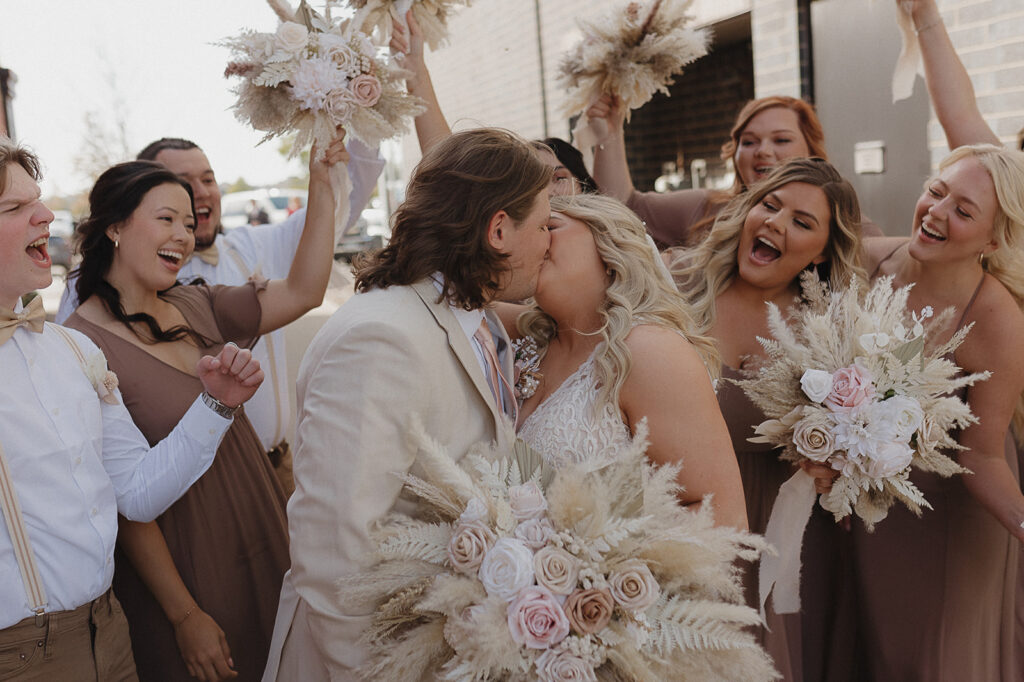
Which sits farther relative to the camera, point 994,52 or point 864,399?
point 994,52

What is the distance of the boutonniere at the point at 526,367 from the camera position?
2.38 m

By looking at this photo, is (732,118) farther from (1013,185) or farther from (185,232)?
(185,232)

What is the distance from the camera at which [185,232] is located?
2.77m

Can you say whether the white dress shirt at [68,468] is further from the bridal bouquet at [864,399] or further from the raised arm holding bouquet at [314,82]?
the bridal bouquet at [864,399]

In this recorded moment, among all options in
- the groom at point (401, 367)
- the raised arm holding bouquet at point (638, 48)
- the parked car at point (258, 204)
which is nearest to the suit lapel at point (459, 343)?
the groom at point (401, 367)

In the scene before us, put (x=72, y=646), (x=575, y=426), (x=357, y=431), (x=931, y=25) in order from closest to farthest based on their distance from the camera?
(x=357, y=431) < (x=72, y=646) < (x=575, y=426) < (x=931, y=25)

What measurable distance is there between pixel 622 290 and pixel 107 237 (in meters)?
1.72

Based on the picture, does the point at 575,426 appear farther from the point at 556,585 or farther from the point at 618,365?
the point at 556,585

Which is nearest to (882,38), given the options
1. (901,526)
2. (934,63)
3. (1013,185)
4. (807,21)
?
(807,21)

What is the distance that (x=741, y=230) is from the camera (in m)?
3.15

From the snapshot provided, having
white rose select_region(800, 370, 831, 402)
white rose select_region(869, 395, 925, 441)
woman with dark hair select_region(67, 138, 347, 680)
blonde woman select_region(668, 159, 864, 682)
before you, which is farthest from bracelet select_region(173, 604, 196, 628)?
white rose select_region(869, 395, 925, 441)

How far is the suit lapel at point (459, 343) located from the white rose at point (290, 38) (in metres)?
1.21

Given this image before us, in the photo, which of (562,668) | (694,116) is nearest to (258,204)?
(694,116)

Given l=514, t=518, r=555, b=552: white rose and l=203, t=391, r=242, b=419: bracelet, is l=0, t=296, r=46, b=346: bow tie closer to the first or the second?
l=203, t=391, r=242, b=419: bracelet
